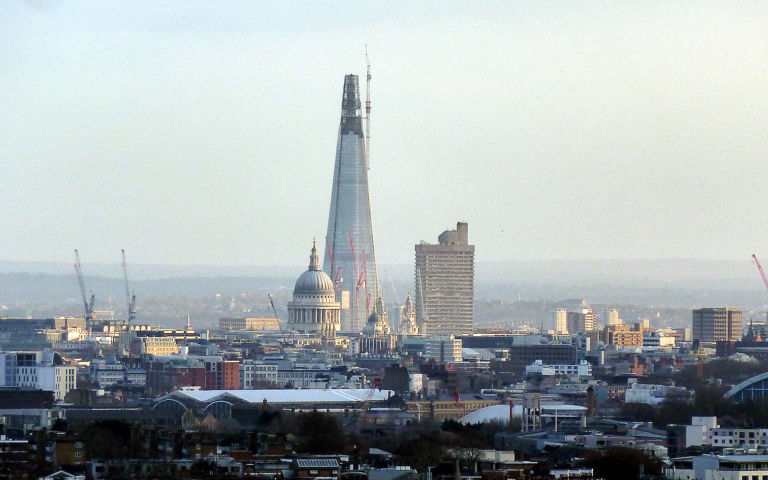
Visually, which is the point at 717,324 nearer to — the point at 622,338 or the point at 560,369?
Result: the point at 622,338

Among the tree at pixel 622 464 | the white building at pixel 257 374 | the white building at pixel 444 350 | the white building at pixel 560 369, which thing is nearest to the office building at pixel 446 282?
the white building at pixel 444 350

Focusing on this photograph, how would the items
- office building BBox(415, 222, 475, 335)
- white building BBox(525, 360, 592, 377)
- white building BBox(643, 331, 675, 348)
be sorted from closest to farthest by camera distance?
1. white building BBox(525, 360, 592, 377)
2. white building BBox(643, 331, 675, 348)
3. office building BBox(415, 222, 475, 335)

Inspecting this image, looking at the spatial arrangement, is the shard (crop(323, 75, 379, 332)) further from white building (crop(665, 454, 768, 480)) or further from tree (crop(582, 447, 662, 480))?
white building (crop(665, 454, 768, 480))

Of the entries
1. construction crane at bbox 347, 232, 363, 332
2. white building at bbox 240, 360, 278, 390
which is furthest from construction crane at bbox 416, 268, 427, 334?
white building at bbox 240, 360, 278, 390

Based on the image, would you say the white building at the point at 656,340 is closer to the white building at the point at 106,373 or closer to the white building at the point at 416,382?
the white building at the point at 106,373

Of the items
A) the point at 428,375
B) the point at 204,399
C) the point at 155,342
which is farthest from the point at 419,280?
the point at 204,399

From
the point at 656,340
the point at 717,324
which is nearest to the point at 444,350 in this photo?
the point at 656,340

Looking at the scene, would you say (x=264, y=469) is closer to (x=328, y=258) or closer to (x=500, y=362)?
(x=500, y=362)
